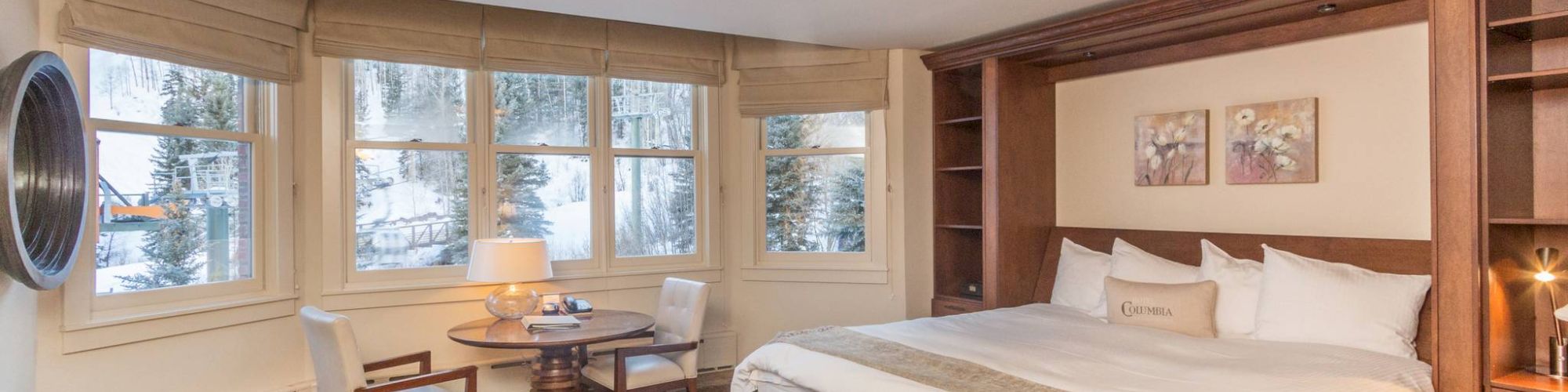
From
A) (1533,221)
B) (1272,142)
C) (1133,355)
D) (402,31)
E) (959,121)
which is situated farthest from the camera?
(959,121)

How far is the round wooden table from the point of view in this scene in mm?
3633

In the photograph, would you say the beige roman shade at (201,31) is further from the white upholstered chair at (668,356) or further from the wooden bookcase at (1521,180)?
the wooden bookcase at (1521,180)

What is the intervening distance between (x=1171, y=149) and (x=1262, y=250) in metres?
0.68

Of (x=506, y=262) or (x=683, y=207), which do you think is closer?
(x=506, y=262)

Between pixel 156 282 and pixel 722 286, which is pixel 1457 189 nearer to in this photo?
pixel 722 286

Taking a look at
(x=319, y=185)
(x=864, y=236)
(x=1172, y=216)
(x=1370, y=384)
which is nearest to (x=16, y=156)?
(x=319, y=185)

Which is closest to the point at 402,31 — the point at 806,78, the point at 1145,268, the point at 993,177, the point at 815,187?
the point at 806,78

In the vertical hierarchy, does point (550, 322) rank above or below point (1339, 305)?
below

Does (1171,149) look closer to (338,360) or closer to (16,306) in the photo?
(338,360)

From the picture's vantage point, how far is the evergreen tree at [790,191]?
527 cm

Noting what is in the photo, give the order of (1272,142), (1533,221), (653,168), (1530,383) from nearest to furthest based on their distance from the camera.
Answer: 1. (1533,221)
2. (1530,383)
3. (1272,142)
4. (653,168)

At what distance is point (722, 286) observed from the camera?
536 centimetres

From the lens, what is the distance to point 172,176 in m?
3.60

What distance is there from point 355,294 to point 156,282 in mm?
834
